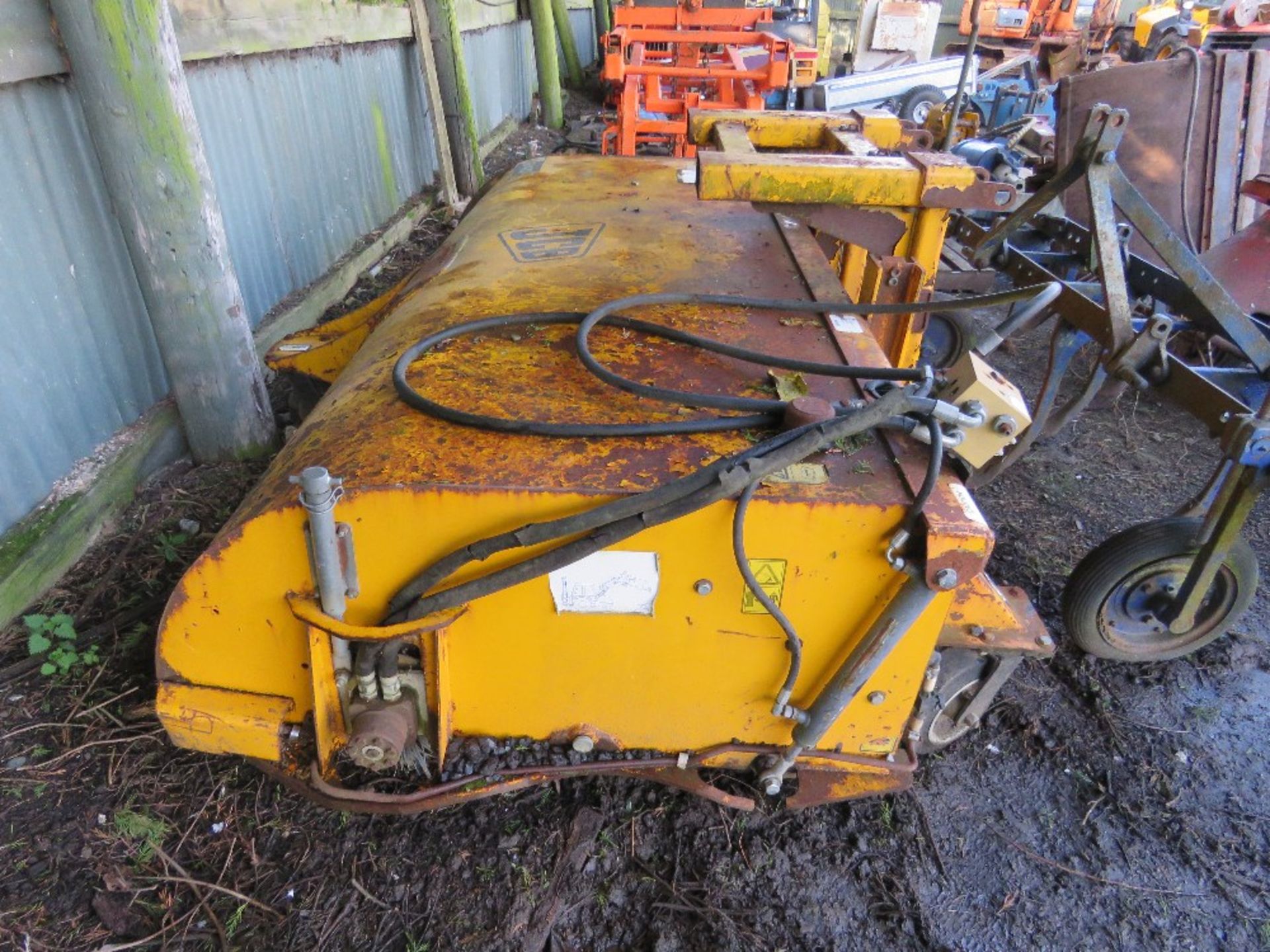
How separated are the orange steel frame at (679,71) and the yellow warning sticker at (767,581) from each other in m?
4.70

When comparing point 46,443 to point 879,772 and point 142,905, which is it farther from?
point 879,772

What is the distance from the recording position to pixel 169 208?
2.40 metres

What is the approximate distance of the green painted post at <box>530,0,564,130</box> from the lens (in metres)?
9.20

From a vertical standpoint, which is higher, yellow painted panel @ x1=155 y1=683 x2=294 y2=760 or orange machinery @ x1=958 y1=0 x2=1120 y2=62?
orange machinery @ x1=958 y1=0 x2=1120 y2=62

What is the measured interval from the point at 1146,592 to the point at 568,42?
11.0 metres

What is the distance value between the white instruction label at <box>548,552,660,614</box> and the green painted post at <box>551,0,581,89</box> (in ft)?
34.0

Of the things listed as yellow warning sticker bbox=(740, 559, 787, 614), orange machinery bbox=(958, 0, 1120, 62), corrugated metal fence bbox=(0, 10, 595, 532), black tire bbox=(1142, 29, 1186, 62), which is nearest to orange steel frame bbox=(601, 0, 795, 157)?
corrugated metal fence bbox=(0, 10, 595, 532)

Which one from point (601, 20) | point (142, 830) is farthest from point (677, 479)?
point (601, 20)

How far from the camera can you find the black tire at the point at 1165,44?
9.45 m

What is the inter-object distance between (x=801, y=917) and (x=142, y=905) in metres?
1.37

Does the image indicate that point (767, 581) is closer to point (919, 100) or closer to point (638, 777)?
point (638, 777)

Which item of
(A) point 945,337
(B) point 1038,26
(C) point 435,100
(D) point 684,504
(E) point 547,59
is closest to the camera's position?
(D) point 684,504

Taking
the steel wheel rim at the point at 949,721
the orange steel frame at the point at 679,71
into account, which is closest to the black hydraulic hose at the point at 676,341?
the steel wheel rim at the point at 949,721

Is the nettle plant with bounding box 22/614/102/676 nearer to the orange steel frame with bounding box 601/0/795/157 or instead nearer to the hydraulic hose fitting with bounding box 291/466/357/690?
the hydraulic hose fitting with bounding box 291/466/357/690
